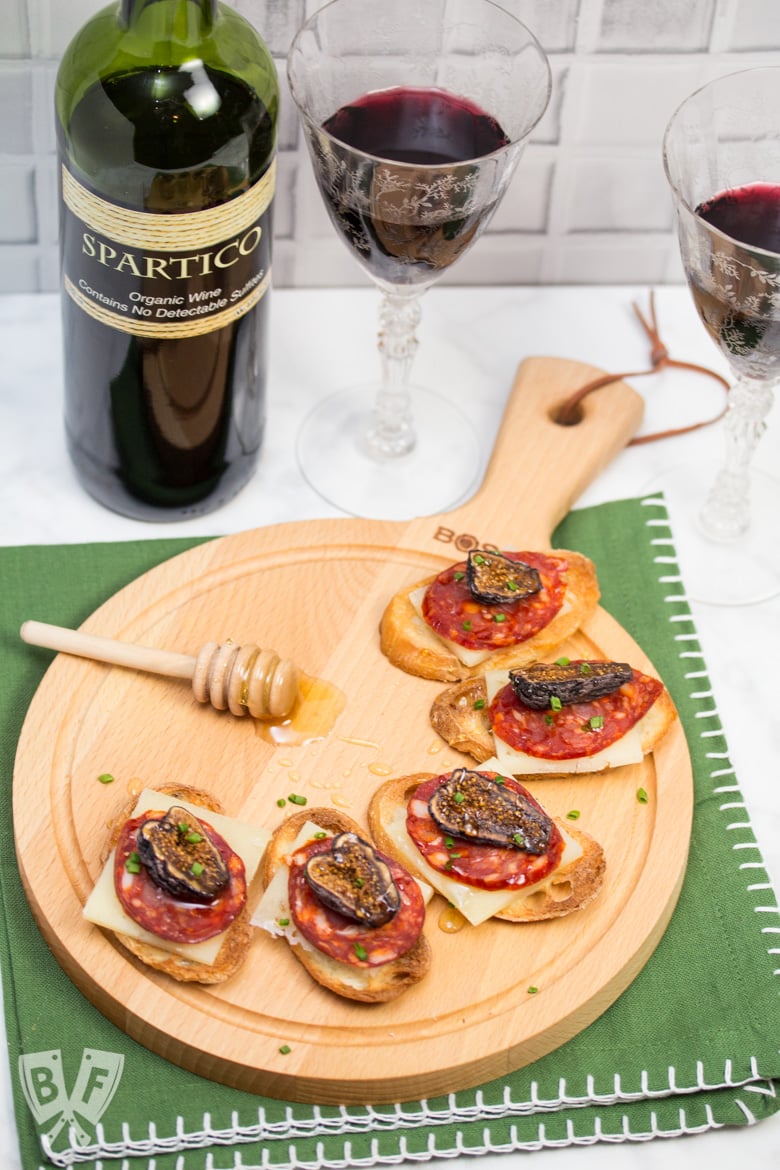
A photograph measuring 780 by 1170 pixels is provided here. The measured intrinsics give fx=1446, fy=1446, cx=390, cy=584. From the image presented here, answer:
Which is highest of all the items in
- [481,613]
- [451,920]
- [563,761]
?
[481,613]

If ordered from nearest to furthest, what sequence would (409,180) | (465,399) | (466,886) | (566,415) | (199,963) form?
(199,963) → (466,886) → (409,180) → (566,415) → (465,399)

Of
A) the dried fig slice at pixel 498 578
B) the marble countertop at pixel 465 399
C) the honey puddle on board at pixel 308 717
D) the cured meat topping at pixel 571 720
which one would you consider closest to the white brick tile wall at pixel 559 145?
the marble countertop at pixel 465 399

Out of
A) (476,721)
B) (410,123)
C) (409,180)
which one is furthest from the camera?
(410,123)

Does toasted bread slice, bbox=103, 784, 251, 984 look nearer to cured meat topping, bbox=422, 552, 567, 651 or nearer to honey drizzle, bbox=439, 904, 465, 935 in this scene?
honey drizzle, bbox=439, 904, 465, 935

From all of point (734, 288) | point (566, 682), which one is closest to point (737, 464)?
point (734, 288)

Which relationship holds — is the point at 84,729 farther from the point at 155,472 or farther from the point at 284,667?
the point at 155,472

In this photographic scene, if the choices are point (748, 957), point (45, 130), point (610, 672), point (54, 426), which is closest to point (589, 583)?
point (610, 672)

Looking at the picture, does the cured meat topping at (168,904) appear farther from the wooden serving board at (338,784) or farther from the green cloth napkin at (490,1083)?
the green cloth napkin at (490,1083)

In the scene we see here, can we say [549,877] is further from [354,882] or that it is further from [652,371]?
[652,371]
